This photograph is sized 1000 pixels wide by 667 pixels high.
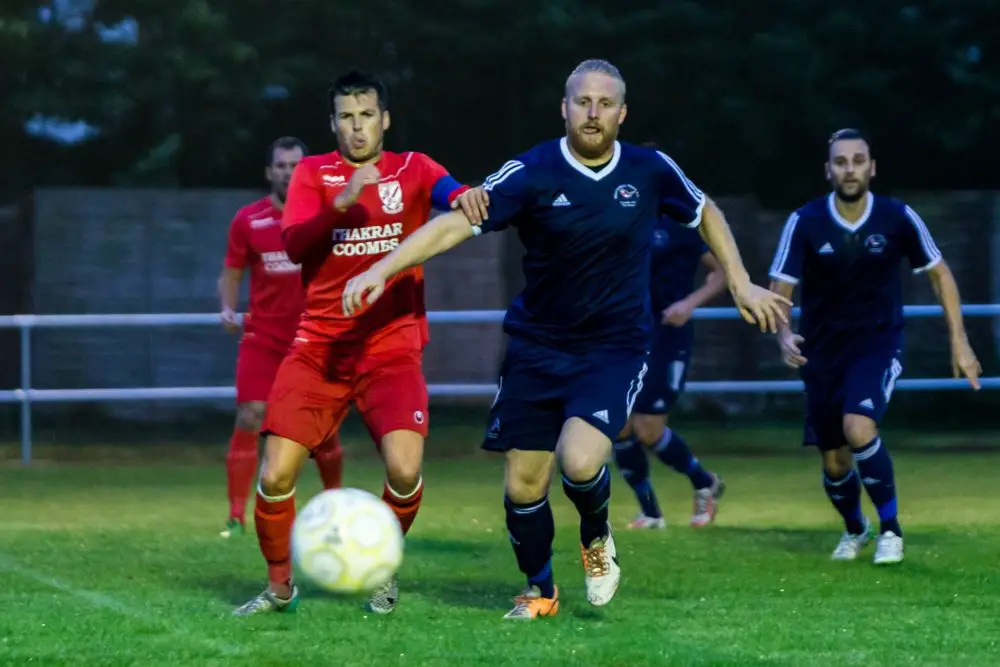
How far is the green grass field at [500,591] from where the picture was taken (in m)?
6.55

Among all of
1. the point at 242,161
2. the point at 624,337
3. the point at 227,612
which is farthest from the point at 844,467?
the point at 242,161

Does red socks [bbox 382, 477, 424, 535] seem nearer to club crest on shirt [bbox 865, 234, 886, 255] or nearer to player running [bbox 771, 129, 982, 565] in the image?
player running [bbox 771, 129, 982, 565]

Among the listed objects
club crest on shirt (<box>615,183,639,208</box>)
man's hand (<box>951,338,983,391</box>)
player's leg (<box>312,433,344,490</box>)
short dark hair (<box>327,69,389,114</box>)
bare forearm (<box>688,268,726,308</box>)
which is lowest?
player's leg (<box>312,433,344,490</box>)

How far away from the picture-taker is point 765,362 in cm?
1769

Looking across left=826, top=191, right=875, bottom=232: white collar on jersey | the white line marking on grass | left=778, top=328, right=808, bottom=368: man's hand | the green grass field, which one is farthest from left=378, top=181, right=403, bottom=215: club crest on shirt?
left=826, top=191, right=875, bottom=232: white collar on jersey

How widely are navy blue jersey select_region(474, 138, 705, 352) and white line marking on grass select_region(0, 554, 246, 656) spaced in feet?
5.76

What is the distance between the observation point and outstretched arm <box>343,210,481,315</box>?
6426mm

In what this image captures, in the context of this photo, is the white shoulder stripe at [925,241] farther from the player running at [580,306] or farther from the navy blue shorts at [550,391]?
the navy blue shorts at [550,391]

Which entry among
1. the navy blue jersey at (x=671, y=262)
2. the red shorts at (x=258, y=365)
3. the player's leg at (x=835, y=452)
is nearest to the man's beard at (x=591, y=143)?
the player's leg at (x=835, y=452)

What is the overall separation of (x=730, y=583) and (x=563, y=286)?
5.74 feet

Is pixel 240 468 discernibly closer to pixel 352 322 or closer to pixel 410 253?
pixel 352 322

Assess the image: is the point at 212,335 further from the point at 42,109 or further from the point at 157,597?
the point at 157,597

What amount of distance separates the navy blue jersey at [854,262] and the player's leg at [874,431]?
16 cm

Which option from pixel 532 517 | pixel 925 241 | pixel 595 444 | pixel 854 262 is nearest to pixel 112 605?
pixel 532 517
